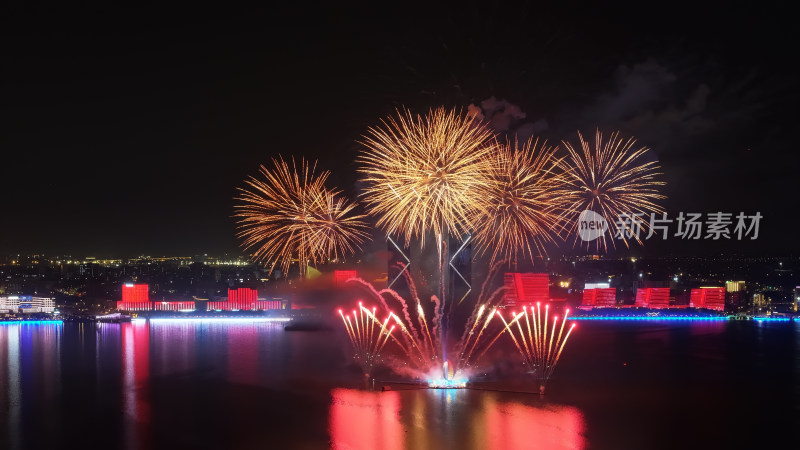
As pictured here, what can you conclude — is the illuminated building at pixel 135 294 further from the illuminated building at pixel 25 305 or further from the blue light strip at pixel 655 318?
the blue light strip at pixel 655 318

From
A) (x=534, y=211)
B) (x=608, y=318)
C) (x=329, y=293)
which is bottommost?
(x=608, y=318)

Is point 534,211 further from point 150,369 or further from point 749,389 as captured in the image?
point 150,369

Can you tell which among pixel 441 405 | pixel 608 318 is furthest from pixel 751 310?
pixel 441 405

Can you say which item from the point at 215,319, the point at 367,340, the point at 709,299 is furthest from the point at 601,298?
the point at 215,319

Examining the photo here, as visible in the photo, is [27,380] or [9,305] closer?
[27,380]

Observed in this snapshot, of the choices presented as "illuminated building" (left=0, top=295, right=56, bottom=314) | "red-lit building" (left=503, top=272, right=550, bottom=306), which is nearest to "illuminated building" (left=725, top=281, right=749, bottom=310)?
"red-lit building" (left=503, top=272, right=550, bottom=306)

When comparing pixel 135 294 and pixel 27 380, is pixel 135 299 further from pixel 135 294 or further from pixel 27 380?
pixel 27 380

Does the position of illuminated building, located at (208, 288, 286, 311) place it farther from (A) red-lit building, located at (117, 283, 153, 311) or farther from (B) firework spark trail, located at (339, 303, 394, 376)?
(B) firework spark trail, located at (339, 303, 394, 376)
